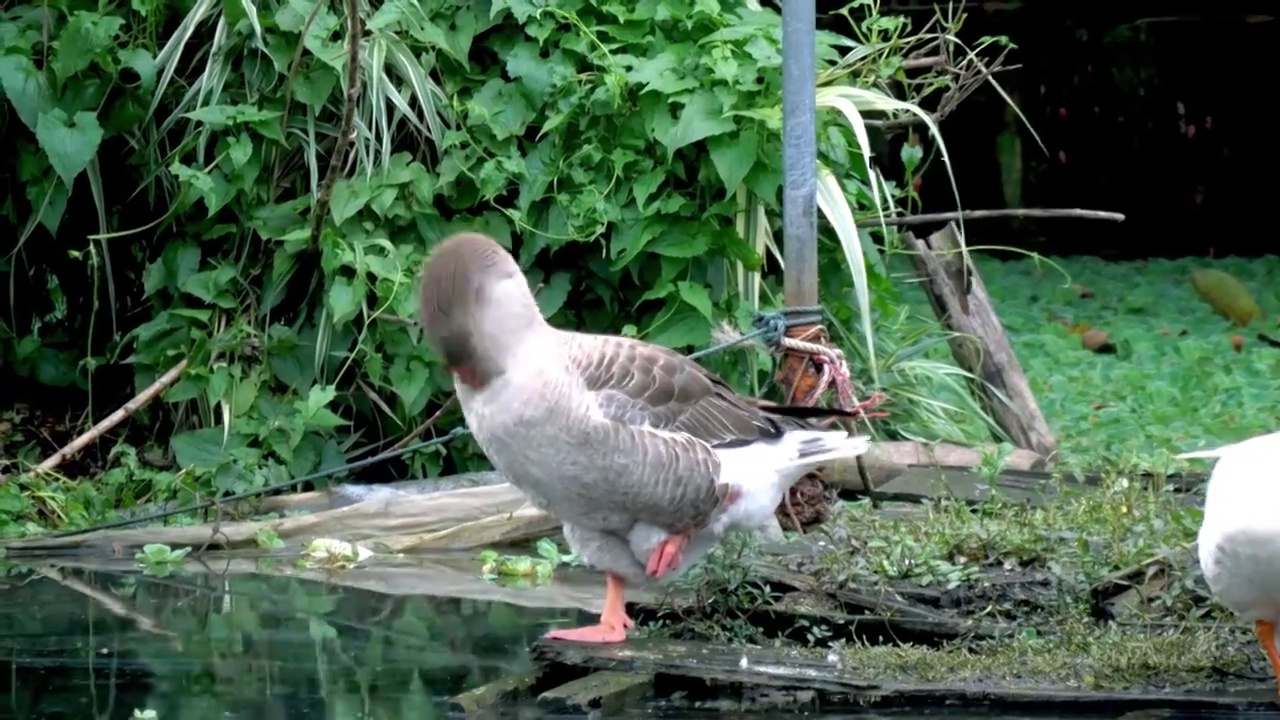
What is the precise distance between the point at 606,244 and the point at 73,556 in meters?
2.16

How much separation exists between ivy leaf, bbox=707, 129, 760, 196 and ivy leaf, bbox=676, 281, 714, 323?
367 mm

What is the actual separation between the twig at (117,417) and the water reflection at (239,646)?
1.00 metres

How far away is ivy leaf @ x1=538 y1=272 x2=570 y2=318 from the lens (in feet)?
21.5

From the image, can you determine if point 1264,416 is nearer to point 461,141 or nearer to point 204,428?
point 461,141

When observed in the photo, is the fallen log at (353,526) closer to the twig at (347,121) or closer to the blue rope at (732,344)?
the blue rope at (732,344)

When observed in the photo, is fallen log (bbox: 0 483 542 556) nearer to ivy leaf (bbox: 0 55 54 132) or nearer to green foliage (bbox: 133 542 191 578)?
green foliage (bbox: 133 542 191 578)

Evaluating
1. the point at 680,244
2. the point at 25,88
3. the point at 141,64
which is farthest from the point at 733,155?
the point at 25,88

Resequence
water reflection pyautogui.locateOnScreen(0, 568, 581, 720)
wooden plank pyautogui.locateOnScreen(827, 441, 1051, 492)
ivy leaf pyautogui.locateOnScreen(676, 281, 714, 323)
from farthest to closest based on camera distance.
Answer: ivy leaf pyautogui.locateOnScreen(676, 281, 714, 323) → wooden plank pyautogui.locateOnScreen(827, 441, 1051, 492) → water reflection pyautogui.locateOnScreen(0, 568, 581, 720)

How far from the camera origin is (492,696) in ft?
12.9

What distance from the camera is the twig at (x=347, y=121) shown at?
590 centimetres

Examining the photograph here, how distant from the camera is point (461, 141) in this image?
661 centimetres

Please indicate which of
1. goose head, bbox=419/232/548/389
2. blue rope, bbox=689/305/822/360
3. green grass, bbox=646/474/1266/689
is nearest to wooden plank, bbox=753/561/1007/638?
green grass, bbox=646/474/1266/689

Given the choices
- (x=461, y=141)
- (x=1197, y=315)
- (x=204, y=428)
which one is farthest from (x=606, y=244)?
(x=1197, y=315)

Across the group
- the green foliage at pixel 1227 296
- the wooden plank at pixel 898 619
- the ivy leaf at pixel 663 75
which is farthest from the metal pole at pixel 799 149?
the green foliage at pixel 1227 296
